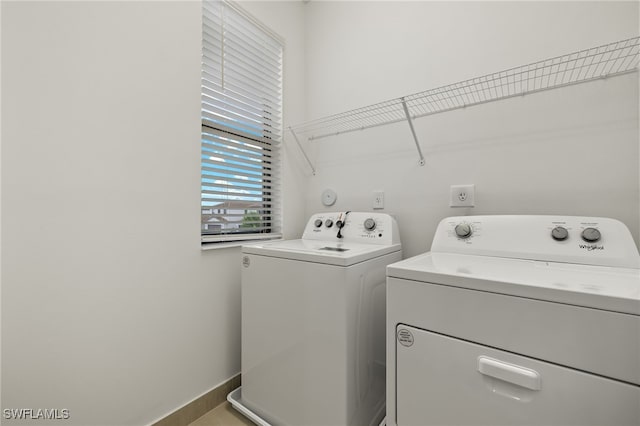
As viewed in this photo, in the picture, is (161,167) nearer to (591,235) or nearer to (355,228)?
(355,228)

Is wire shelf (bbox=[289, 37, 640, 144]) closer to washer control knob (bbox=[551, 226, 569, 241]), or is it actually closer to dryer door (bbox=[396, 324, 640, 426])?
washer control knob (bbox=[551, 226, 569, 241])

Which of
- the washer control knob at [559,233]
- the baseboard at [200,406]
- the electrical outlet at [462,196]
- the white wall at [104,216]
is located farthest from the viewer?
the electrical outlet at [462,196]

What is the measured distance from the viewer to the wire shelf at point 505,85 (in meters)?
1.07

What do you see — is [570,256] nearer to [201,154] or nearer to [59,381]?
[201,154]

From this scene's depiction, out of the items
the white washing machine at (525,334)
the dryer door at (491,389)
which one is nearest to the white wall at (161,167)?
the white washing machine at (525,334)

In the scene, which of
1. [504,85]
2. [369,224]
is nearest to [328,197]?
[369,224]

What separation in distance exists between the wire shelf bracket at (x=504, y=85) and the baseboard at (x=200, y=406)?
156cm

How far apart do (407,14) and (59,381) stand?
2389 millimetres

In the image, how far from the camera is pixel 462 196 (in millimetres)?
1370

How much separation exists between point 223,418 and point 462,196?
1.66 metres

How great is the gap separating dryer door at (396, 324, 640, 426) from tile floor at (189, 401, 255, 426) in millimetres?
882

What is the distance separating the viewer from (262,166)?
1794 millimetres

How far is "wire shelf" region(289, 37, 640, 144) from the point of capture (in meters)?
1.07

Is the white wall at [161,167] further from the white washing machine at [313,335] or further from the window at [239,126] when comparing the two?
the white washing machine at [313,335]
